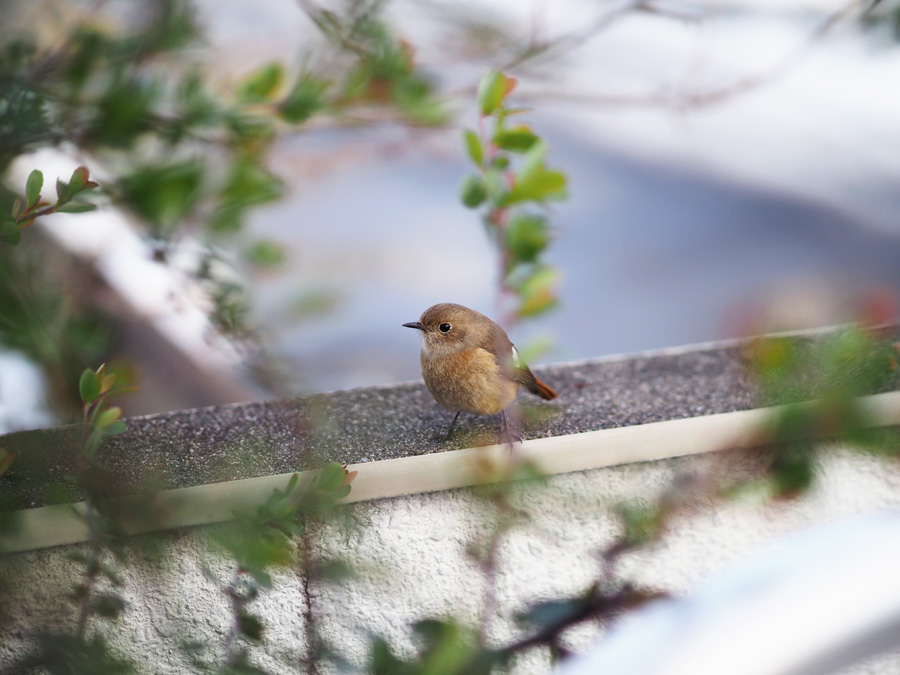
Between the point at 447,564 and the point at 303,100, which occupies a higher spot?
the point at 303,100

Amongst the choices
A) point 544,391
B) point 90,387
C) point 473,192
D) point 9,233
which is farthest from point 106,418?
point 544,391

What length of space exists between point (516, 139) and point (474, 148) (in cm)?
3

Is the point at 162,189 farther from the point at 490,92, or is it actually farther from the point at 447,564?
the point at 447,564

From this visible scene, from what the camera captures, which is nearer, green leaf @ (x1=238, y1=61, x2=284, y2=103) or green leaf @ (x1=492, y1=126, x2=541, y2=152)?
green leaf @ (x1=492, y1=126, x2=541, y2=152)

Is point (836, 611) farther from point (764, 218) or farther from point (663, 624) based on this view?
point (764, 218)

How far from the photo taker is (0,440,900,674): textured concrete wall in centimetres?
64

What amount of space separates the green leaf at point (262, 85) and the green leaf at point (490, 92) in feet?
0.94

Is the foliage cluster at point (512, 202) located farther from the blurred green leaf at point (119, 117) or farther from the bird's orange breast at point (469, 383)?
the bird's orange breast at point (469, 383)

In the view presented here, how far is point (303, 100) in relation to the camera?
0.65 m

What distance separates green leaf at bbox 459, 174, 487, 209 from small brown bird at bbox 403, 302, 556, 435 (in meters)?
0.36

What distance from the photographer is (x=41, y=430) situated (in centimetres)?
71

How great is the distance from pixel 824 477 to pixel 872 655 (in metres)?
0.49

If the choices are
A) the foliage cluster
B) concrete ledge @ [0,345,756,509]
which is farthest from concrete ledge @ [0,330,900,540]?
the foliage cluster

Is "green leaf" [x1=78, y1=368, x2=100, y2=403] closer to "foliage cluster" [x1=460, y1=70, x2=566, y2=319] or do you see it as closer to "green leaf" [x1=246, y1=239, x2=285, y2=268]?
"green leaf" [x1=246, y1=239, x2=285, y2=268]
